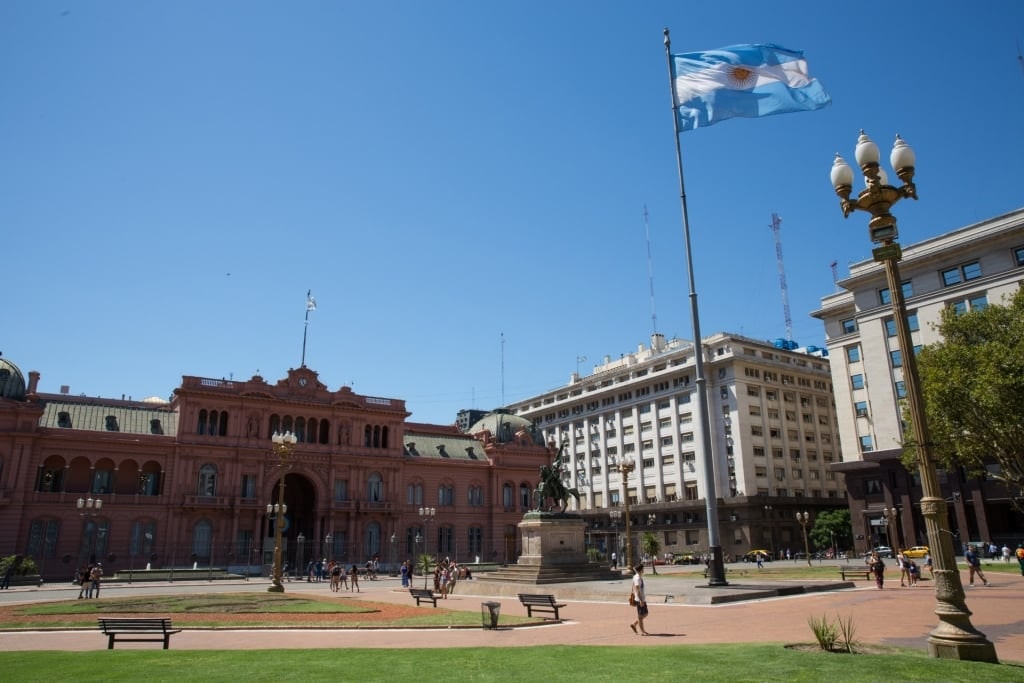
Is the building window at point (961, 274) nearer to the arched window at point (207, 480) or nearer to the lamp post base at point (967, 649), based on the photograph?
the lamp post base at point (967, 649)

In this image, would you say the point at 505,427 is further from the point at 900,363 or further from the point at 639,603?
the point at 639,603

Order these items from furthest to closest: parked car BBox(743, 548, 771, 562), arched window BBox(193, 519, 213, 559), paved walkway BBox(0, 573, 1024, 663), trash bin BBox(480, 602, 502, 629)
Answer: parked car BBox(743, 548, 771, 562), arched window BBox(193, 519, 213, 559), trash bin BBox(480, 602, 502, 629), paved walkway BBox(0, 573, 1024, 663)

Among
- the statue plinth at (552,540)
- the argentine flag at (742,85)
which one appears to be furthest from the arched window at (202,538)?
the argentine flag at (742,85)

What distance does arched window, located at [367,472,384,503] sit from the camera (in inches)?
2611

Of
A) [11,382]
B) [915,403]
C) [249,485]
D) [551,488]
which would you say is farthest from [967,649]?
[11,382]

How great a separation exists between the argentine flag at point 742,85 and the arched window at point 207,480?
4962 centimetres

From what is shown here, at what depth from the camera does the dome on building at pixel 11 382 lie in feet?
174

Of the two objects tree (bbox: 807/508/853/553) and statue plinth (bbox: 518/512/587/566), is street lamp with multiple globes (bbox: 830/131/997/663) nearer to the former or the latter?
statue plinth (bbox: 518/512/587/566)

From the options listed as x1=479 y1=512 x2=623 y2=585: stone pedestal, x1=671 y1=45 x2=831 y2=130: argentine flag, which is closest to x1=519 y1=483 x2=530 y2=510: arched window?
x1=479 y1=512 x2=623 y2=585: stone pedestal

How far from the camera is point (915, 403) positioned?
11.0 meters

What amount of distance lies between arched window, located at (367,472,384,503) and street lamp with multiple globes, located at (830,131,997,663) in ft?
195

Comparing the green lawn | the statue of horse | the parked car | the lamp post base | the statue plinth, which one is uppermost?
the statue of horse

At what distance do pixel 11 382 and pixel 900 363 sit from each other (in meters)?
71.4

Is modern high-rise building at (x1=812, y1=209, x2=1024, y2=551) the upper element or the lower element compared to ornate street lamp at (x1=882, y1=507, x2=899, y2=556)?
upper
